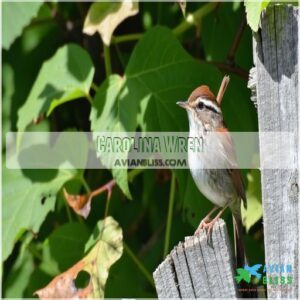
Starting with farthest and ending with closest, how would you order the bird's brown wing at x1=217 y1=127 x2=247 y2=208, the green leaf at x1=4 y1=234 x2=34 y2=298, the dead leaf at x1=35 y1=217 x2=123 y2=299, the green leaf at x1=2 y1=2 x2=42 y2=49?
the green leaf at x1=4 y1=234 x2=34 y2=298
the green leaf at x1=2 y1=2 x2=42 y2=49
the dead leaf at x1=35 y1=217 x2=123 y2=299
the bird's brown wing at x1=217 y1=127 x2=247 y2=208

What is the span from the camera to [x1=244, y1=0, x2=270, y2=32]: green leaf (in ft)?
8.39

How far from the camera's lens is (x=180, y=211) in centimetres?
437

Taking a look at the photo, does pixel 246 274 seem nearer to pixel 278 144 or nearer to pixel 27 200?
pixel 278 144

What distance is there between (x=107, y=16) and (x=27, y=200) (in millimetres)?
950

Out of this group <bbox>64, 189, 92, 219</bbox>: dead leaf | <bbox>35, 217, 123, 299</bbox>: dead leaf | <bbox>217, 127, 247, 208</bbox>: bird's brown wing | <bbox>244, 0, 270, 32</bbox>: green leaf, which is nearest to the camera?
<bbox>244, 0, 270, 32</bbox>: green leaf

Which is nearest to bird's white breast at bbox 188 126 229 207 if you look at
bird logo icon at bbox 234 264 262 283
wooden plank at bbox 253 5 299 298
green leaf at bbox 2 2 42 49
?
bird logo icon at bbox 234 264 262 283

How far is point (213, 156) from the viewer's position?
10.6 feet

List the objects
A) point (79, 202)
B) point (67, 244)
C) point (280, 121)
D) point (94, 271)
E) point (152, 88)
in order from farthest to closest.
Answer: point (67, 244)
point (79, 202)
point (152, 88)
point (94, 271)
point (280, 121)

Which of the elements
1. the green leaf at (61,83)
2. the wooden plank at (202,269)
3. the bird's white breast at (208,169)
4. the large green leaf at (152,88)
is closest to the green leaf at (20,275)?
the green leaf at (61,83)

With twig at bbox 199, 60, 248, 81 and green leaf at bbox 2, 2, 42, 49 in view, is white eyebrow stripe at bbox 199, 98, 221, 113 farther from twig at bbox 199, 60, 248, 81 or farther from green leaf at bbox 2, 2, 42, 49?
green leaf at bbox 2, 2, 42, 49

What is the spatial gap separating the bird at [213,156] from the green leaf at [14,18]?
3.27 feet

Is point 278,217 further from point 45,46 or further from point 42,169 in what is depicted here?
point 45,46

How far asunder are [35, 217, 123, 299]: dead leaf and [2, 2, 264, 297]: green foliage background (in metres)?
0.28

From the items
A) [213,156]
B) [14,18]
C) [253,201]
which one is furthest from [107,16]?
[253,201]
